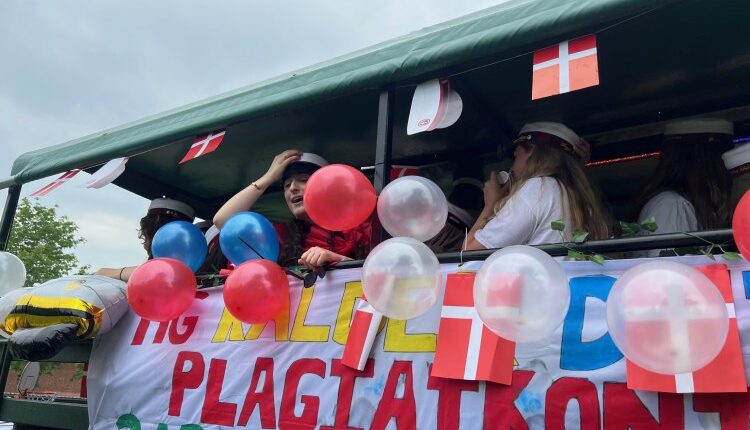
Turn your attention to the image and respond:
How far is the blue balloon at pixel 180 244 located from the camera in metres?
3.34

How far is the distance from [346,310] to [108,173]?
2102 millimetres

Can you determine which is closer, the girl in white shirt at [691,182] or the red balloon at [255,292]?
the girl in white shirt at [691,182]

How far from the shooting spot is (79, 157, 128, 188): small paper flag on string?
3.60m

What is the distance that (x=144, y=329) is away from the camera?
3.25 m

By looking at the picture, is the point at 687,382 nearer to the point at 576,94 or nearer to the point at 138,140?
the point at 576,94

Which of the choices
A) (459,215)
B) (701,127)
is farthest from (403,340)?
(701,127)

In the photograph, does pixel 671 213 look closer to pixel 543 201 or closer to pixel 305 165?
pixel 543 201

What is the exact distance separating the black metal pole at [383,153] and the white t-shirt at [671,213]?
1.20m

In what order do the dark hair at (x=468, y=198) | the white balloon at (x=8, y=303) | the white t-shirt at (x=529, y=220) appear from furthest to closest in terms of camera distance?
the dark hair at (x=468, y=198), the white balloon at (x=8, y=303), the white t-shirt at (x=529, y=220)

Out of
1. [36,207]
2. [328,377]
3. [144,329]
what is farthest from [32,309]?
[36,207]

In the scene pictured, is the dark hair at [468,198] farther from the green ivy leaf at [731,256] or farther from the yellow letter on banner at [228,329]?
the green ivy leaf at [731,256]

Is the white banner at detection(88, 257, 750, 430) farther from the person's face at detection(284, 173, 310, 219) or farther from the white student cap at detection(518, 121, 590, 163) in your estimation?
the white student cap at detection(518, 121, 590, 163)

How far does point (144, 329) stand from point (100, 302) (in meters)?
0.31

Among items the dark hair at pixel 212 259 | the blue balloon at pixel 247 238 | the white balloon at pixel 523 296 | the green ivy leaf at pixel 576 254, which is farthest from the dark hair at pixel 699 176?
the dark hair at pixel 212 259
